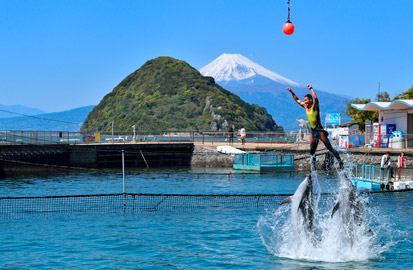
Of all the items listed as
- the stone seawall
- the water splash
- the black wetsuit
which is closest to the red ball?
the water splash

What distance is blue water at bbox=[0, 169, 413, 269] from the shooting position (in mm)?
16234

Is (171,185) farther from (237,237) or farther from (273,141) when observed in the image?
(273,141)

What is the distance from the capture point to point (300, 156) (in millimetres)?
51344

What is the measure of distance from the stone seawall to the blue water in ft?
45.7

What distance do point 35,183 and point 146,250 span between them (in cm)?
2475

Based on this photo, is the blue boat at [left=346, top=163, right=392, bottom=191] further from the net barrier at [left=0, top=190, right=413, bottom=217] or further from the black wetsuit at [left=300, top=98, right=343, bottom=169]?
the black wetsuit at [left=300, top=98, right=343, bottom=169]

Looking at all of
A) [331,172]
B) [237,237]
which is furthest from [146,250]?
[331,172]

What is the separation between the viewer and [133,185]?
39094 mm

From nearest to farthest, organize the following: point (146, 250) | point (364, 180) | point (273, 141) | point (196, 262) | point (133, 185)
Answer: point (196, 262), point (146, 250), point (364, 180), point (133, 185), point (273, 141)

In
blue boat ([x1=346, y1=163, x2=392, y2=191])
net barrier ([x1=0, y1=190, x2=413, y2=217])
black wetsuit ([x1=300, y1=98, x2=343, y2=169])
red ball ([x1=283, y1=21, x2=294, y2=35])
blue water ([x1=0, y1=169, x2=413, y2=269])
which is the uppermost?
red ball ([x1=283, y1=21, x2=294, y2=35])

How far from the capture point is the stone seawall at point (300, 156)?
44000 millimetres

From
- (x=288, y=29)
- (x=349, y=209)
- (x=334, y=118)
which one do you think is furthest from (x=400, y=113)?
(x=349, y=209)

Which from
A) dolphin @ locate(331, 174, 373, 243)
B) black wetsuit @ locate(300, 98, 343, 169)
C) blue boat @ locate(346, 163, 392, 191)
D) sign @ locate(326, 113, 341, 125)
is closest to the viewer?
black wetsuit @ locate(300, 98, 343, 169)

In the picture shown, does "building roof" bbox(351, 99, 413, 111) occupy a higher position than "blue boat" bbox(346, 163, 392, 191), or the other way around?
"building roof" bbox(351, 99, 413, 111)
